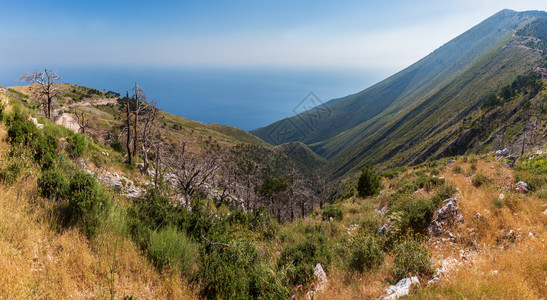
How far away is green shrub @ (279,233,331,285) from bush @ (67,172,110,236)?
4295mm

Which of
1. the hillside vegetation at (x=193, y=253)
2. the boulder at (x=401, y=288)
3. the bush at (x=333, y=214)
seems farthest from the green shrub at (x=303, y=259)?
the bush at (x=333, y=214)

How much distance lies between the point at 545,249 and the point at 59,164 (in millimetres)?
13021

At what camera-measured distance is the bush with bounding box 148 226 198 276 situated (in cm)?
468

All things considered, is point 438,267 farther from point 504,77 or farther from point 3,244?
point 504,77

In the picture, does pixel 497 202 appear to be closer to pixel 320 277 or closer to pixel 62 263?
pixel 320 277

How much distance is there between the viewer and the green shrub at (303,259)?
5340mm

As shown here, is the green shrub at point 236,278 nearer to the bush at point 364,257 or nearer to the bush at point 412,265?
the bush at point 364,257

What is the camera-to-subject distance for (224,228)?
7.15m

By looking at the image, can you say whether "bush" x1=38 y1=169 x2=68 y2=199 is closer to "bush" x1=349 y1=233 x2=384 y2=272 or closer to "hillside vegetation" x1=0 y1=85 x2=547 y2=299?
"hillside vegetation" x1=0 y1=85 x2=547 y2=299

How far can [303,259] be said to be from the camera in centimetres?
615

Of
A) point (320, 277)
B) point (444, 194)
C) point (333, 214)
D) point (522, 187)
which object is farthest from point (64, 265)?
point (522, 187)

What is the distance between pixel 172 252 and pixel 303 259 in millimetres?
3306

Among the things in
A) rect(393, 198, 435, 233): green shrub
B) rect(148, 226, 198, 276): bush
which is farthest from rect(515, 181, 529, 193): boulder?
rect(148, 226, 198, 276): bush

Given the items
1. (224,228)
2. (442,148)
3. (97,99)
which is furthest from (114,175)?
(442,148)
